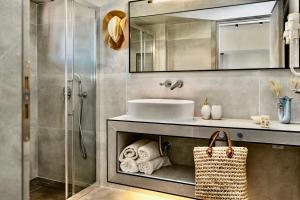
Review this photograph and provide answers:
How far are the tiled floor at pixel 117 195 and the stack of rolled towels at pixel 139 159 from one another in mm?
374

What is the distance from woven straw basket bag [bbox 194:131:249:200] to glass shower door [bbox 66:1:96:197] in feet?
4.40

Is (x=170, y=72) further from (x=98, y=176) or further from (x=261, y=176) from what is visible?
(x=98, y=176)

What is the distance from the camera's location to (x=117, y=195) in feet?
7.98

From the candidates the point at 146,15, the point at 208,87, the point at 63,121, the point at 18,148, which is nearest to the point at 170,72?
the point at 208,87

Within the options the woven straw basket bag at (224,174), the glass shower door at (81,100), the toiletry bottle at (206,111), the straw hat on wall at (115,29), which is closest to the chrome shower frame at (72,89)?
the glass shower door at (81,100)

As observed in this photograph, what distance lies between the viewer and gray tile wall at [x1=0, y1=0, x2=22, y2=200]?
774 millimetres

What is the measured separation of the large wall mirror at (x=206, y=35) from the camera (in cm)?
A: 196

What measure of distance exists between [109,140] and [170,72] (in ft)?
2.79

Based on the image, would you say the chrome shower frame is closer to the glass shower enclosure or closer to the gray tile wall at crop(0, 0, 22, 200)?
the glass shower enclosure

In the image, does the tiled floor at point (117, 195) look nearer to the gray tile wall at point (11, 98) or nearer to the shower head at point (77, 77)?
the shower head at point (77, 77)

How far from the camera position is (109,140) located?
83.0 inches

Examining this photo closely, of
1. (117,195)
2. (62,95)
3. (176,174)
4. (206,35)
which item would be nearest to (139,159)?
(176,174)

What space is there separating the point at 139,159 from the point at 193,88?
2.64 ft

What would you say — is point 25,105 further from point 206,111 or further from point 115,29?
point 115,29
